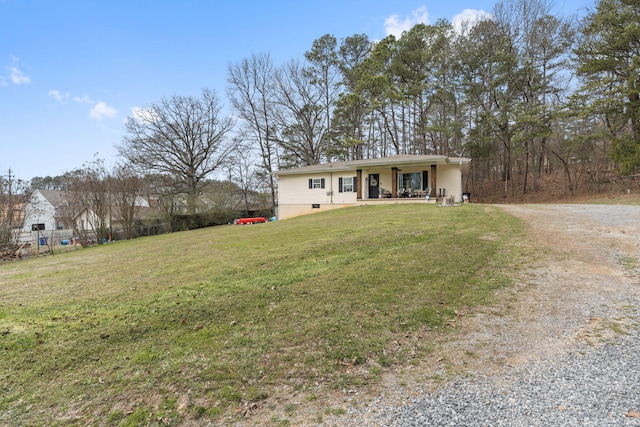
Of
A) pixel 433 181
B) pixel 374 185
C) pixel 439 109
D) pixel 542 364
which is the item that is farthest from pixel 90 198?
pixel 439 109

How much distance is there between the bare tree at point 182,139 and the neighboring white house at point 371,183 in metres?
8.79

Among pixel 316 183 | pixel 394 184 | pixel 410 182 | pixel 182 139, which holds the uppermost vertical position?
pixel 182 139

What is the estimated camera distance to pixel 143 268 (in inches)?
255

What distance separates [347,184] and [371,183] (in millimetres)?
1568

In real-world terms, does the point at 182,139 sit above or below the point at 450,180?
above

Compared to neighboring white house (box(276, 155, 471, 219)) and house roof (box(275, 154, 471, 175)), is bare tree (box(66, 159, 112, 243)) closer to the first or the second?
neighboring white house (box(276, 155, 471, 219))

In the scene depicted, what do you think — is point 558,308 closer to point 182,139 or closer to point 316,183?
point 316,183

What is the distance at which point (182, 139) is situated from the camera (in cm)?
2630

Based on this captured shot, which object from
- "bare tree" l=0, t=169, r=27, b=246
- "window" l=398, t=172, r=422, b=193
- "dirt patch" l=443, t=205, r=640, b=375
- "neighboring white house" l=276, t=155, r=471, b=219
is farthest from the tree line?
"dirt patch" l=443, t=205, r=640, b=375

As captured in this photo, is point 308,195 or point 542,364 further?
point 308,195

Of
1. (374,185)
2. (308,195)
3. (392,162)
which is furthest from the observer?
(308,195)

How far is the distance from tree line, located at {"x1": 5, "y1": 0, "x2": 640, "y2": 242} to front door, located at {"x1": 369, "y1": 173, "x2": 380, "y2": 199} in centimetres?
657

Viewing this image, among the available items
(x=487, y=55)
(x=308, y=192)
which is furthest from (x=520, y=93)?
(x=308, y=192)

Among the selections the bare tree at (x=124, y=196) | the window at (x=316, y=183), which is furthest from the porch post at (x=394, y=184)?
the bare tree at (x=124, y=196)
